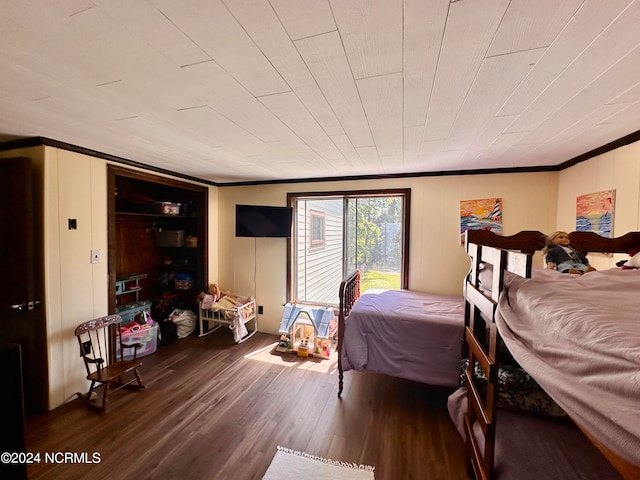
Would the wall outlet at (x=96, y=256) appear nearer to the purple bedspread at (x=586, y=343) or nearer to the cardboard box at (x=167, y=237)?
the cardboard box at (x=167, y=237)

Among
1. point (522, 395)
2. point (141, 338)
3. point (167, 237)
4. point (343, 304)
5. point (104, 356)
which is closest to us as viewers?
point (522, 395)

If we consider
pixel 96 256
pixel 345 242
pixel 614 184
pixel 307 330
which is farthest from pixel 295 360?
pixel 614 184

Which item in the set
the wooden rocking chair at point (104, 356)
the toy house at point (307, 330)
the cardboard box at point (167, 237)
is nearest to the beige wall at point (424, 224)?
the toy house at point (307, 330)

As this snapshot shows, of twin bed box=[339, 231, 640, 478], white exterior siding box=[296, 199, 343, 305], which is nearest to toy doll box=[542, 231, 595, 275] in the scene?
twin bed box=[339, 231, 640, 478]

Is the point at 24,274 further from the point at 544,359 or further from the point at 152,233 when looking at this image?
the point at 544,359

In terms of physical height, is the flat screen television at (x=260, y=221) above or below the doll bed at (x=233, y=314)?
above

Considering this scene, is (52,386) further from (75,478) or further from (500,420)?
(500,420)

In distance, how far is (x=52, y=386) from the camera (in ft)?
7.14

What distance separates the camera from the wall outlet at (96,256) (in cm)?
246

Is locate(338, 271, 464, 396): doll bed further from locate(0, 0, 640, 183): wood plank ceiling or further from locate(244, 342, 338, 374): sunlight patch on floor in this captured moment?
locate(0, 0, 640, 183): wood plank ceiling

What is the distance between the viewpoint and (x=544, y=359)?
736mm

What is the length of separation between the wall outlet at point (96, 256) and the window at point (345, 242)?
209 cm

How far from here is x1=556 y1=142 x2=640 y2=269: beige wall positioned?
6.00 ft

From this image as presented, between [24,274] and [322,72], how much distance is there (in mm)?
2754
